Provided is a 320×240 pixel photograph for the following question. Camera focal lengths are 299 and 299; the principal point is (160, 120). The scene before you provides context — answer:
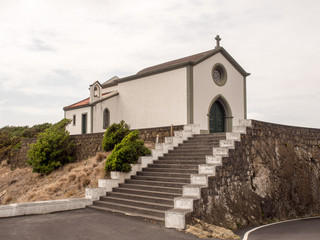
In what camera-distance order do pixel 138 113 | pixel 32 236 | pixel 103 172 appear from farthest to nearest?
pixel 138 113
pixel 103 172
pixel 32 236

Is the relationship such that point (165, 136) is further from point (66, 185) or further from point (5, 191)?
point (5, 191)

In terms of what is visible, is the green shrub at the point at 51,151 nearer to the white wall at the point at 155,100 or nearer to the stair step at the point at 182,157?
the white wall at the point at 155,100

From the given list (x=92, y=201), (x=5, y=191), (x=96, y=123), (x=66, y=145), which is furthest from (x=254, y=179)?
(x=5, y=191)

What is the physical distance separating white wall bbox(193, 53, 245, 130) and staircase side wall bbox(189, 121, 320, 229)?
4.77 meters

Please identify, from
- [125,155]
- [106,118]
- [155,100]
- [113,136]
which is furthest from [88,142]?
[125,155]

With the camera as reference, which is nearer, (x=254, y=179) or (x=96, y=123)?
(x=254, y=179)

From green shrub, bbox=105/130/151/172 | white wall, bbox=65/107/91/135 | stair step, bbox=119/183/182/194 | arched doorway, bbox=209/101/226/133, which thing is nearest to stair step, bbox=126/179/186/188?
stair step, bbox=119/183/182/194

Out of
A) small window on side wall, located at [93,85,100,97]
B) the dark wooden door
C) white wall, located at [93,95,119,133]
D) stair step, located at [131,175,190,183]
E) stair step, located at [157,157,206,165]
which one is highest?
small window on side wall, located at [93,85,100,97]

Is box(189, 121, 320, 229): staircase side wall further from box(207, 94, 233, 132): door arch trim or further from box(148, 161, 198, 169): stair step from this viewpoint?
box(207, 94, 233, 132): door arch trim

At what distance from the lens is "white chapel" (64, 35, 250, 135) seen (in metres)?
17.0

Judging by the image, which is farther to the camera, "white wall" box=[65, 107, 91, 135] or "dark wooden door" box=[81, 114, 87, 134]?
"dark wooden door" box=[81, 114, 87, 134]

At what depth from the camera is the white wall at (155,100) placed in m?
17.2

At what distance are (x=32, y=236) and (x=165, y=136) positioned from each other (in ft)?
28.1

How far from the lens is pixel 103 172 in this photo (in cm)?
1265
